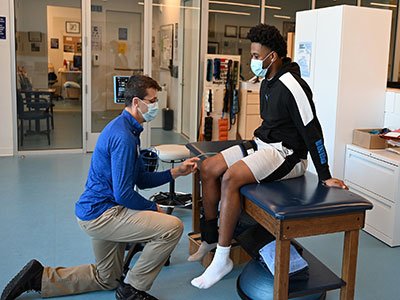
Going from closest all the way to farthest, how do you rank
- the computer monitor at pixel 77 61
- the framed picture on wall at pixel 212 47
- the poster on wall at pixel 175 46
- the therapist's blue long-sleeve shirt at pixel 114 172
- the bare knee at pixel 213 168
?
the therapist's blue long-sleeve shirt at pixel 114 172
the bare knee at pixel 213 168
the computer monitor at pixel 77 61
the poster on wall at pixel 175 46
the framed picture on wall at pixel 212 47

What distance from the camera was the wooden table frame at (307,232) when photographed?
7.04 ft

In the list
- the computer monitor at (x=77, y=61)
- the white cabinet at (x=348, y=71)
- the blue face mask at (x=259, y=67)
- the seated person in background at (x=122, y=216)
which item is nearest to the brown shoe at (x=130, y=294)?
the seated person in background at (x=122, y=216)

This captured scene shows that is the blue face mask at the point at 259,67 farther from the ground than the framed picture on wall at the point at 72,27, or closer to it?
closer to it

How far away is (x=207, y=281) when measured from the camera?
2.47m

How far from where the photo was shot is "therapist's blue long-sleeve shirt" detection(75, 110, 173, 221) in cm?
234

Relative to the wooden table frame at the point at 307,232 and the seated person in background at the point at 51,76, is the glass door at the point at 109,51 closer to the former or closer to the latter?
the seated person in background at the point at 51,76

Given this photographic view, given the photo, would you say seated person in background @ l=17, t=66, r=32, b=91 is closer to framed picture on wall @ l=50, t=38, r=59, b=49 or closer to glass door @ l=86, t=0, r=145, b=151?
framed picture on wall @ l=50, t=38, r=59, b=49

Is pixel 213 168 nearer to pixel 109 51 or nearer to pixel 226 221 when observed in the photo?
pixel 226 221

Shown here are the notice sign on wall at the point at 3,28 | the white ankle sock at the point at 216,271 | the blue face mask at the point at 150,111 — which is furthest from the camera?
the notice sign on wall at the point at 3,28

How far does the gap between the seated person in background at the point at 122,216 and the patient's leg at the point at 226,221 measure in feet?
0.79

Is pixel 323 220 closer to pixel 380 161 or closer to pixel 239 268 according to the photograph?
pixel 239 268

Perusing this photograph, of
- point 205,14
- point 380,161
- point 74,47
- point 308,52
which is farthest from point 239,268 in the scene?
point 205,14

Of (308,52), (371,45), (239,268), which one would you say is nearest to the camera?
(239,268)

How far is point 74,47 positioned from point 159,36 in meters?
1.24
